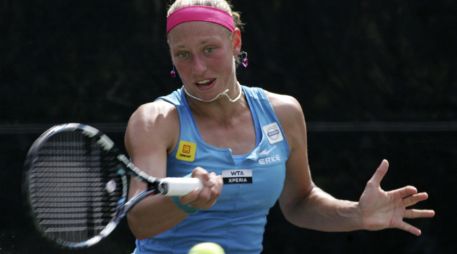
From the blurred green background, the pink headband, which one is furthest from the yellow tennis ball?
the blurred green background

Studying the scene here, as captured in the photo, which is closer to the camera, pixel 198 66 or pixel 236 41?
pixel 198 66

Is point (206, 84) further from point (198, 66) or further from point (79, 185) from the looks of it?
point (79, 185)

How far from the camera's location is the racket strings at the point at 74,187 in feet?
11.3

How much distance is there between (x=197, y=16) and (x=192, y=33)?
0.21ft

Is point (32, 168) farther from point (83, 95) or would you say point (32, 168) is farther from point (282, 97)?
point (83, 95)

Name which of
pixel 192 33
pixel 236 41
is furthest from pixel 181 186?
pixel 236 41

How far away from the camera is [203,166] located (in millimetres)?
3723

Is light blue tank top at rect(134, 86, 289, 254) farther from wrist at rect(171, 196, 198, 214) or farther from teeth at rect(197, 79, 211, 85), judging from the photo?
wrist at rect(171, 196, 198, 214)

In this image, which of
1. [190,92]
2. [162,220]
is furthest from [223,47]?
[162,220]

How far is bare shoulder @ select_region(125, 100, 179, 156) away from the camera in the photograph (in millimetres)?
3662

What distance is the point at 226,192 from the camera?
3.72 meters

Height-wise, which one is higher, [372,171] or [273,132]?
[273,132]

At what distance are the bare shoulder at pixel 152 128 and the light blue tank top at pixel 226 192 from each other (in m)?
0.04

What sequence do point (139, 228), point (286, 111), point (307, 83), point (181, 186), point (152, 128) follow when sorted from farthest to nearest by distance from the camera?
point (307, 83) → point (286, 111) → point (152, 128) → point (139, 228) → point (181, 186)
